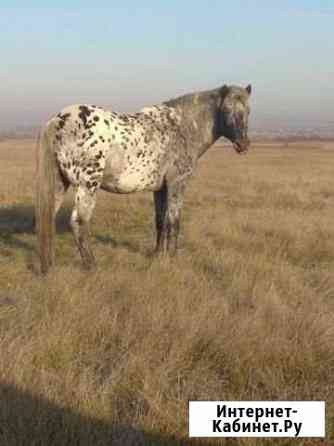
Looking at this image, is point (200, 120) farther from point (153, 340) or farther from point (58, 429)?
point (58, 429)

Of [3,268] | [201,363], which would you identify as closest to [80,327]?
[201,363]

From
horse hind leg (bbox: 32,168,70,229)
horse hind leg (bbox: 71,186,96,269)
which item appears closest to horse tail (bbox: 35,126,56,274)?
horse hind leg (bbox: 32,168,70,229)

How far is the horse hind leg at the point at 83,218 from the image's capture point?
639cm

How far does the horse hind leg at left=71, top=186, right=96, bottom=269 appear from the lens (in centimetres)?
639

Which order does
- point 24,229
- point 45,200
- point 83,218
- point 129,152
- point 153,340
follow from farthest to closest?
point 24,229 < point 129,152 < point 83,218 < point 45,200 < point 153,340

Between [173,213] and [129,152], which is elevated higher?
[129,152]

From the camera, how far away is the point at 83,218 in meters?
6.48

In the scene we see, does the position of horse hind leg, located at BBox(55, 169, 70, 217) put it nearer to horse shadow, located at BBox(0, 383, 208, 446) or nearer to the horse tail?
the horse tail

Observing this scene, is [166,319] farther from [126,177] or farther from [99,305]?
[126,177]

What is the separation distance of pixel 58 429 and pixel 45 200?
4.14 m

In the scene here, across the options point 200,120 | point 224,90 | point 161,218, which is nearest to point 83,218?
point 161,218

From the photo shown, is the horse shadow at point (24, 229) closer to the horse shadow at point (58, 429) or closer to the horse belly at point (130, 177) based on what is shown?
the horse belly at point (130, 177)

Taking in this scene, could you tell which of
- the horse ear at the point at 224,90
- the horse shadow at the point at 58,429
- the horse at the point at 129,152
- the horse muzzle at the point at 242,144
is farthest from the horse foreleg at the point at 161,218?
the horse shadow at the point at 58,429

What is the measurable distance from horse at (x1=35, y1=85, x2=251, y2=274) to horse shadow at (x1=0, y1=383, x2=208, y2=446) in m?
3.73
